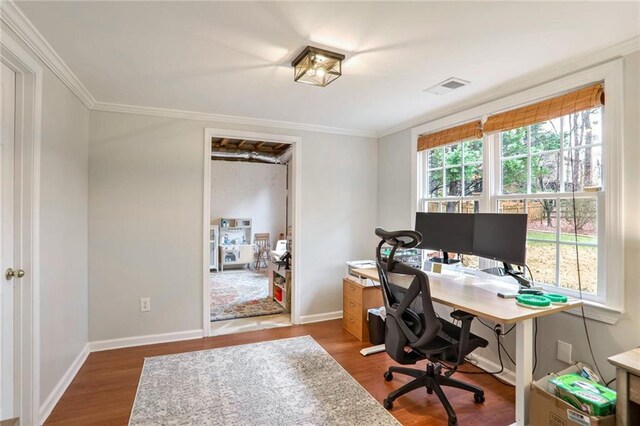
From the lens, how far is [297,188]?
148 inches

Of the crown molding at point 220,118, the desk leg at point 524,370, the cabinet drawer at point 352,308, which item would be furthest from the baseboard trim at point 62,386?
the desk leg at point 524,370

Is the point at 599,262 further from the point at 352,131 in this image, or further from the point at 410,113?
the point at 352,131

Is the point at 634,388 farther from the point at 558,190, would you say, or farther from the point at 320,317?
the point at 320,317

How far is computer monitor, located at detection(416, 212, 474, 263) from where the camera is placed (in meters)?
2.59

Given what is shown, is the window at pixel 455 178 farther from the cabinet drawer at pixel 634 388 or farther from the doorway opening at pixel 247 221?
the doorway opening at pixel 247 221

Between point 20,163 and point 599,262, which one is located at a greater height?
point 20,163

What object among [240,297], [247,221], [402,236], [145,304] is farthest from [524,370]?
[247,221]

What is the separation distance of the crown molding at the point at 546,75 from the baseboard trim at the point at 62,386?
3.89 meters

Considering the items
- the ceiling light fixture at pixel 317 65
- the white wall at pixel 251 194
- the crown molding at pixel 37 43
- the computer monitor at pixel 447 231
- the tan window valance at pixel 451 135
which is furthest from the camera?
the white wall at pixel 251 194

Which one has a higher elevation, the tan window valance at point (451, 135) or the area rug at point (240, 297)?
the tan window valance at point (451, 135)

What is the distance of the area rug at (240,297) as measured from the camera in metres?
4.21

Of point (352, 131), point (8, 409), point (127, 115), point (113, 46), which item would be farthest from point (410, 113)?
point (8, 409)

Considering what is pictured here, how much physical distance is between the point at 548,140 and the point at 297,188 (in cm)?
244

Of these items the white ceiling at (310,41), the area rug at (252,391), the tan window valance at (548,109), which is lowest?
the area rug at (252,391)
